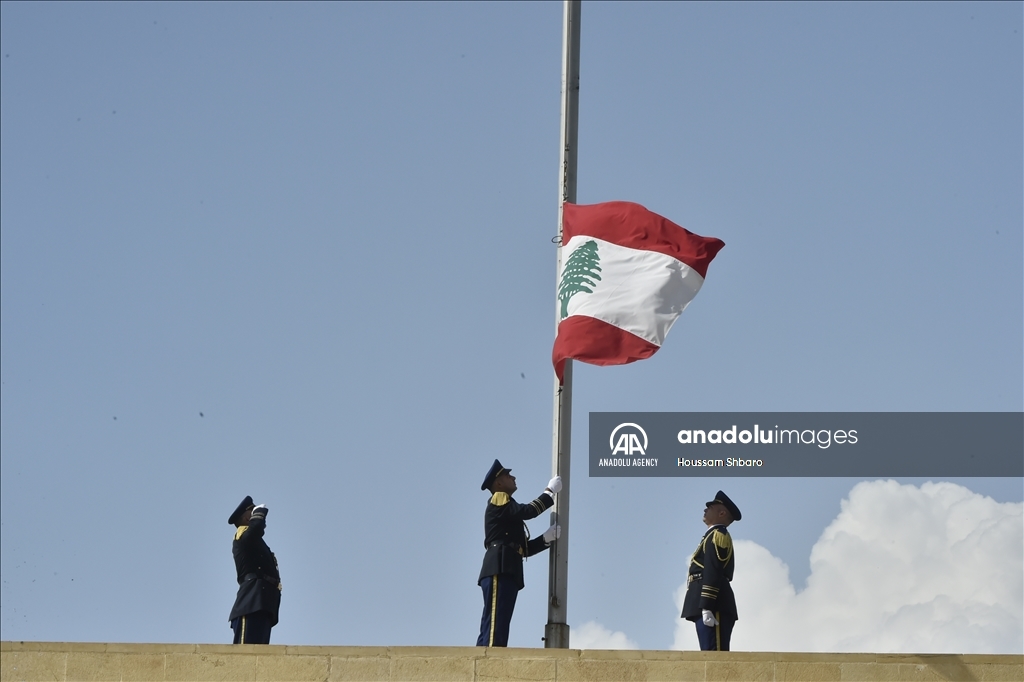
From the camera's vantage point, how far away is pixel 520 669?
501 inches

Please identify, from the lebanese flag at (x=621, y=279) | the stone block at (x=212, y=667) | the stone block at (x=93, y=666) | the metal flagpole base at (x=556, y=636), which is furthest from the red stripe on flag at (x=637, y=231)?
the stone block at (x=93, y=666)

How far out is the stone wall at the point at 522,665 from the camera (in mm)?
12688

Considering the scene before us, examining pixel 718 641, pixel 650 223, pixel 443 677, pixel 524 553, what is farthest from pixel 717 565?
pixel 650 223

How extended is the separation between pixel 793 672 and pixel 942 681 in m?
1.13

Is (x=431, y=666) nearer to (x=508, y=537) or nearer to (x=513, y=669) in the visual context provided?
(x=513, y=669)

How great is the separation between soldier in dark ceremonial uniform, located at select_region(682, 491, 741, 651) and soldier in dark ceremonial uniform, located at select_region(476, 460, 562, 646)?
4.14 ft

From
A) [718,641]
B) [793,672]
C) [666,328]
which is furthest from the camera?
[666,328]

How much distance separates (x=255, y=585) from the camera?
14.3 m

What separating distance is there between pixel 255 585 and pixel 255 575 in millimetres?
A: 91

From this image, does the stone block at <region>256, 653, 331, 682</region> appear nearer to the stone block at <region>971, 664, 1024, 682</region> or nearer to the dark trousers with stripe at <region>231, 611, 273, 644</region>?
the dark trousers with stripe at <region>231, 611, 273, 644</region>

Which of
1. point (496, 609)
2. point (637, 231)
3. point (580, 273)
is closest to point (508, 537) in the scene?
point (496, 609)

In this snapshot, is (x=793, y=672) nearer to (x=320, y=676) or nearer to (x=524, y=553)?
(x=524, y=553)

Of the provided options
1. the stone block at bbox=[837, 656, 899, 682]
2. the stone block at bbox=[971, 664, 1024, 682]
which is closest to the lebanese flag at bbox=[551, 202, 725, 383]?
the stone block at bbox=[837, 656, 899, 682]

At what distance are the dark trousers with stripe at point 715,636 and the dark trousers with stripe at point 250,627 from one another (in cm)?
362
